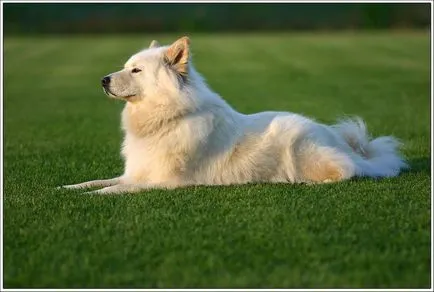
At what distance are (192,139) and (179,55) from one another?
83cm

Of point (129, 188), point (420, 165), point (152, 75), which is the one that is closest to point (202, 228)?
point (129, 188)

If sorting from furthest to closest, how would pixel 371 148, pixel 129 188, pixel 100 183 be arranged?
pixel 371 148
pixel 100 183
pixel 129 188

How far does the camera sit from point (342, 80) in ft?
74.9

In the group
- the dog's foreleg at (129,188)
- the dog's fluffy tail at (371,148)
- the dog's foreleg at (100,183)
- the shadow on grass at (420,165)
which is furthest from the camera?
the shadow on grass at (420,165)

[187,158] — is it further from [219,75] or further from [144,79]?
[219,75]

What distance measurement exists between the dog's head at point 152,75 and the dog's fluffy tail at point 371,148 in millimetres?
2038

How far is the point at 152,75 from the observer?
7.32 metres

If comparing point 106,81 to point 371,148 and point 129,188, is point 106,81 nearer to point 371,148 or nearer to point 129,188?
point 129,188

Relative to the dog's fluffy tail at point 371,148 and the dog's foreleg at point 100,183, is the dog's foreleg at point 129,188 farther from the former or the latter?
the dog's fluffy tail at point 371,148

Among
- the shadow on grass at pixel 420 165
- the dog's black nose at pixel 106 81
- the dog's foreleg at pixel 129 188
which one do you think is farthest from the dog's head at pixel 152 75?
the shadow on grass at pixel 420 165

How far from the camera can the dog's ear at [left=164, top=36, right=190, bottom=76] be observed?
7.20 m

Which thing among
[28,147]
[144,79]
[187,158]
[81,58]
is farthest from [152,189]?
[81,58]

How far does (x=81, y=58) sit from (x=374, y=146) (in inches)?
957

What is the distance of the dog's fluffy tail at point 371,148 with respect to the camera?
26.5 ft
